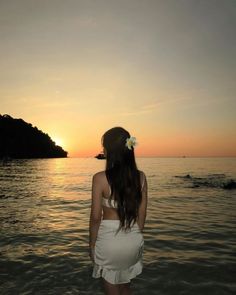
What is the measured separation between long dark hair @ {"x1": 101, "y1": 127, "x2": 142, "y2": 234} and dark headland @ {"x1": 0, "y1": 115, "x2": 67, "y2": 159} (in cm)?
15307

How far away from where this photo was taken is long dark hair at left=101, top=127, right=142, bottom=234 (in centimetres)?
328

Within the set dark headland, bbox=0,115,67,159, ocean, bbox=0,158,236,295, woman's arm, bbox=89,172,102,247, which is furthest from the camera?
dark headland, bbox=0,115,67,159

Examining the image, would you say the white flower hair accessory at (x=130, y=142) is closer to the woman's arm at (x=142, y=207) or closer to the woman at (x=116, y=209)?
the woman at (x=116, y=209)

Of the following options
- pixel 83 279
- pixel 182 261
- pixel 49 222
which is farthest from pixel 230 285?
pixel 49 222

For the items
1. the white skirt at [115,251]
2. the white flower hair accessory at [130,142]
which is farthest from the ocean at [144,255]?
the white flower hair accessory at [130,142]

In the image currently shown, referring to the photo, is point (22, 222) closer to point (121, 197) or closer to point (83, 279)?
point (83, 279)

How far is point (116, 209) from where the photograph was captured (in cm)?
332

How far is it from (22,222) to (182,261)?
7.92 metres

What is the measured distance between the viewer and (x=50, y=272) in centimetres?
725

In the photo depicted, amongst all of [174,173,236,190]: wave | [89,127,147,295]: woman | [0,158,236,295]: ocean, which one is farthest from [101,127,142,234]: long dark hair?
[174,173,236,190]: wave

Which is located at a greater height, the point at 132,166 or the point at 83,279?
the point at 132,166

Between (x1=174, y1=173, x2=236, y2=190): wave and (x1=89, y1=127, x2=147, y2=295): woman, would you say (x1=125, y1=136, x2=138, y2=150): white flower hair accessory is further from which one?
(x1=174, y1=173, x2=236, y2=190): wave

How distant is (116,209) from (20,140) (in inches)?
6573

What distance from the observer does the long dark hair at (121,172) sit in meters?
3.28
